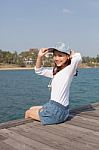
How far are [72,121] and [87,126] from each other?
45 centimetres

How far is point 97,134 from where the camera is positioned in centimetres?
532

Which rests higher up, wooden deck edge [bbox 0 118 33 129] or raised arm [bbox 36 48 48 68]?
raised arm [bbox 36 48 48 68]

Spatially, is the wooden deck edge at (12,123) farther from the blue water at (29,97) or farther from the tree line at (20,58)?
the tree line at (20,58)

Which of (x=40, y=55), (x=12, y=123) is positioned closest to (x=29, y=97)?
(x=12, y=123)

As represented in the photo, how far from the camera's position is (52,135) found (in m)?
5.26

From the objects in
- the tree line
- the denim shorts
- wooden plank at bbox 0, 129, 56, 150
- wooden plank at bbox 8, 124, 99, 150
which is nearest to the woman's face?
the denim shorts

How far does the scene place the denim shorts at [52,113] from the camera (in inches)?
226

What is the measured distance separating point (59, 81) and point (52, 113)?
2.05ft

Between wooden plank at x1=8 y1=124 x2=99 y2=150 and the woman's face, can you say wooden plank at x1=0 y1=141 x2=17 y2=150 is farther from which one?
the woman's face

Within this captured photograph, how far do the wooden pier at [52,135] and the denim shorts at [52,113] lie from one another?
0.35ft

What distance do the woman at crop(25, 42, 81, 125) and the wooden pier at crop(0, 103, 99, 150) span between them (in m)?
0.20

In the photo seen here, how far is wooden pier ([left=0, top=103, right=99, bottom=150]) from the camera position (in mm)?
4720

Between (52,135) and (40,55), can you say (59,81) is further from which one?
(52,135)

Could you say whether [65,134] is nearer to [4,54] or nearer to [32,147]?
[32,147]
